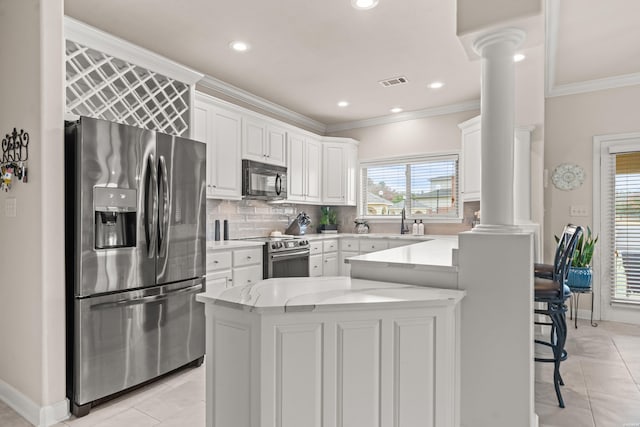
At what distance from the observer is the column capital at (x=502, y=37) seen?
71.2 inches

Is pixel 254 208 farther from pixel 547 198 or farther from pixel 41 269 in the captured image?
pixel 547 198

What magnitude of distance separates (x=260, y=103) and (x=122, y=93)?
2.06 meters

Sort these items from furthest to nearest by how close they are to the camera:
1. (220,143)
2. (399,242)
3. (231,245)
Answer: (399,242) < (220,143) < (231,245)

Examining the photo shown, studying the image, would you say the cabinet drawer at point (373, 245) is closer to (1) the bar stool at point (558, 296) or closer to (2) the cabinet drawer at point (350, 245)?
(2) the cabinet drawer at point (350, 245)

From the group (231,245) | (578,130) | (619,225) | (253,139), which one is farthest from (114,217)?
(619,225)

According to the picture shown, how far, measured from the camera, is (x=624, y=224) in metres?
4.24

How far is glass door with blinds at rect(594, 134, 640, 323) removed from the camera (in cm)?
419

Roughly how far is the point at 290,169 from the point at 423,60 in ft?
7.03

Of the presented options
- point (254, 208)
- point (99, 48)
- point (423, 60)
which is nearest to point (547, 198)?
point (423, 60)

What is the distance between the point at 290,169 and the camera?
4953mm

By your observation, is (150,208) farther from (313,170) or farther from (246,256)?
(313,170)

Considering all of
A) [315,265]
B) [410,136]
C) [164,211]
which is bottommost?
[315,265]

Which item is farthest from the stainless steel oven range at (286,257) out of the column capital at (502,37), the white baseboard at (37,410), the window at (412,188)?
the column capital at (502,37)

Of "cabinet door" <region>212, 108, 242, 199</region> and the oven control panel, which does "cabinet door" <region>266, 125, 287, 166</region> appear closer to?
"cabinet door" <region>212, 108, 242, 199</region>
